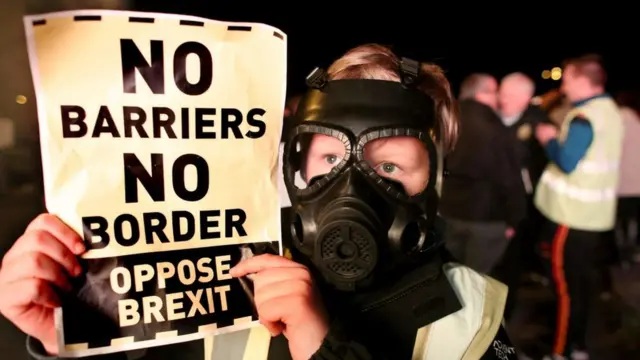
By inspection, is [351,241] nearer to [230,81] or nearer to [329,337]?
[329,337]

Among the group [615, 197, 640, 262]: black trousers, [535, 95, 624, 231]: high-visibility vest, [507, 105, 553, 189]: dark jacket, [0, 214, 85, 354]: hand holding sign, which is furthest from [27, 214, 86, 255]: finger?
[615, 197, 640, 262]: black trousers

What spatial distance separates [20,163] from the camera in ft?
2.68

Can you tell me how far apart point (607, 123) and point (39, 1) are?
145 cm

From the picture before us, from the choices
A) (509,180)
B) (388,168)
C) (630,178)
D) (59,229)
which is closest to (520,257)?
(509,180)

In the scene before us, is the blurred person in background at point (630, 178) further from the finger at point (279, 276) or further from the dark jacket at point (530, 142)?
the finger at point (279, 276)

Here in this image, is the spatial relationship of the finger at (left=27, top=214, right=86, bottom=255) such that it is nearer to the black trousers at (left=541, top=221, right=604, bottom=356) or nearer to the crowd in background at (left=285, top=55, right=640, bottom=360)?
the crowd in background at (left=285, top=55, right=640, bottom=360)

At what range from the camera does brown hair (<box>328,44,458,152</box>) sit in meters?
0.94

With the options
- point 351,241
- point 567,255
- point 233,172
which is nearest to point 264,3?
point 233,172

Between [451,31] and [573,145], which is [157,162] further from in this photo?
[573,145]

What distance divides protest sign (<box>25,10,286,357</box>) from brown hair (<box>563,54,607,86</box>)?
2.42 ft

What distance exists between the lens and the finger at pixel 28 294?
80 cm

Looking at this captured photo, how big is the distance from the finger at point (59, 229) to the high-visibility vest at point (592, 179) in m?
1.14

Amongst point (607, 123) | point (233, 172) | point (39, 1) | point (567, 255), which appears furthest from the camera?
point (567, 255)

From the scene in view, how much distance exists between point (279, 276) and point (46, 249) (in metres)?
0.34
